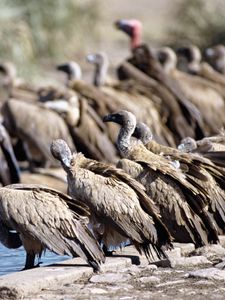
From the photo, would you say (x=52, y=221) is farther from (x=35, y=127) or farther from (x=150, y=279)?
(x=35, y=127)

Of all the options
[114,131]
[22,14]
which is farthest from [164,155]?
[22,14]

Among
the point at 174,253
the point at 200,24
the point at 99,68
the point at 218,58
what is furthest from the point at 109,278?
the point at 200,24

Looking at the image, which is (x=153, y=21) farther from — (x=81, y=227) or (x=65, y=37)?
(x=81, y=227)

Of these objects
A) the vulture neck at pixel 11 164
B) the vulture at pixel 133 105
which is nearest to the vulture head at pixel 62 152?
the vulture neck at pixel 11 164

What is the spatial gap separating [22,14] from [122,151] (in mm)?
15721

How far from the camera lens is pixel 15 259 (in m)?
9.27

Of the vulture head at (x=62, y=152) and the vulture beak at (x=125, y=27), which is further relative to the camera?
the vulture beak at (x=125, y=27)

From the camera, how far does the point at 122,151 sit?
9.84 m

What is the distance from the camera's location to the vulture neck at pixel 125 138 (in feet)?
32.0

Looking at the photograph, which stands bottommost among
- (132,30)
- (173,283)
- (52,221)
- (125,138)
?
(173,283)

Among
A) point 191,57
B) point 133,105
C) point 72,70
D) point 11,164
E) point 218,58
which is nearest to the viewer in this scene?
point 11,164

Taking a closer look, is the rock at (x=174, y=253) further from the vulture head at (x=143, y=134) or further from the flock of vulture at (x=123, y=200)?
the vulture head at (x=143, y=134)

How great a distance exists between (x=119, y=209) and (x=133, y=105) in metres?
10.2

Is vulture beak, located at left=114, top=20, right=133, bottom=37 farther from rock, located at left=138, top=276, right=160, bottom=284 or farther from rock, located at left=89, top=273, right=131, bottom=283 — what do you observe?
rock, located at left=138, top=276, right=160, bottom=284
